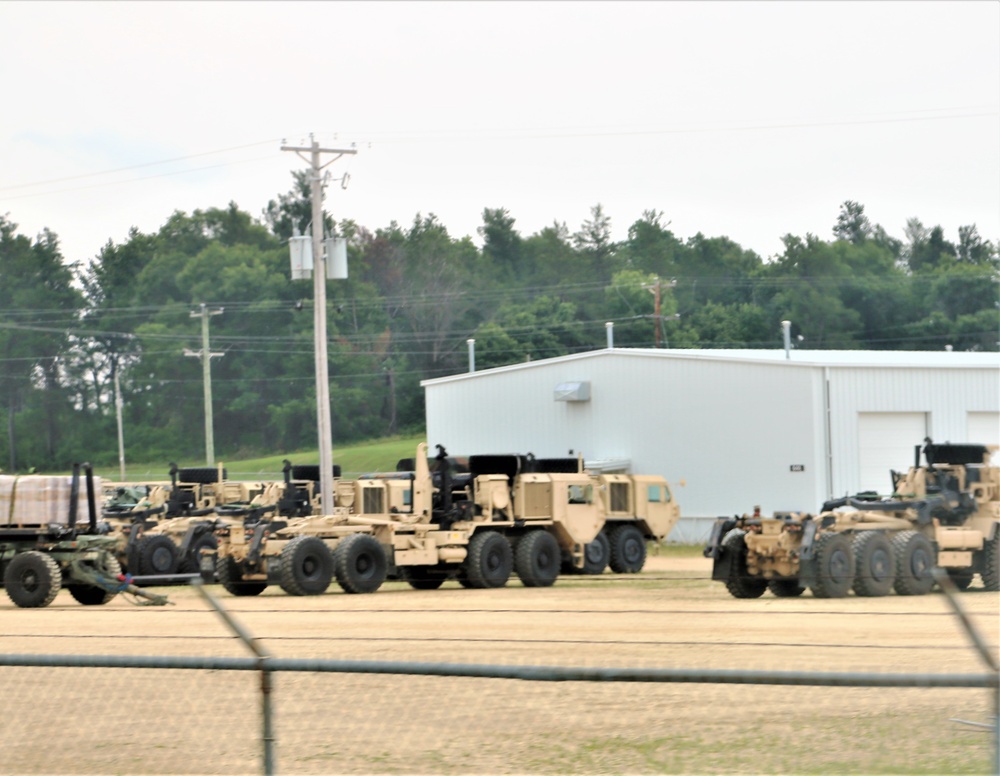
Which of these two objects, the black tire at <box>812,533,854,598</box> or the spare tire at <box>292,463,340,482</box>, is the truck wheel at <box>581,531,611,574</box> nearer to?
the black tire at <box>812,533,854,598</box>

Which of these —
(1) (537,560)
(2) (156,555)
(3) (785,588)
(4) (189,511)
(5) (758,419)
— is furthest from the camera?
(5) (758,419)

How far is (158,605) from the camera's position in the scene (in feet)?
72.0

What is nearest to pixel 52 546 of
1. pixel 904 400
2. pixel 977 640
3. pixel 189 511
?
pixel 189 511

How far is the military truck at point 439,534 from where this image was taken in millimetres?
23688

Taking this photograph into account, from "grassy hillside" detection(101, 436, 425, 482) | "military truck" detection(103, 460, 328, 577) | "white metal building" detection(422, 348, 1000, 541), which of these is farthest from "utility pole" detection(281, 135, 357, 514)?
"grassy hillside" detection(101, 436, 425, 482)

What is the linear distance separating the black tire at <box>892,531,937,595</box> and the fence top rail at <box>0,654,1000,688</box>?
15.8 m

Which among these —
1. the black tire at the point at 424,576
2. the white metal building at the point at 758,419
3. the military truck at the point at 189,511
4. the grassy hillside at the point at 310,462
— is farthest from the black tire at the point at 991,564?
the grassy hillside at the point at 310,462

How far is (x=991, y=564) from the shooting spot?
885 inches

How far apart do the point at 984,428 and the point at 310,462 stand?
130 feet

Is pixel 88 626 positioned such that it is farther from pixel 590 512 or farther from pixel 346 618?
pixel 590 512

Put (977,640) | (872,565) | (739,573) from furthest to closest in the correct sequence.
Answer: (739,573)
(872,565)
(977,640)

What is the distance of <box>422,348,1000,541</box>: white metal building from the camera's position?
119ft

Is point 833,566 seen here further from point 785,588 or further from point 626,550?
point 626,550

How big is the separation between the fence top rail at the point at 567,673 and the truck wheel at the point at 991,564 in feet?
57.6
